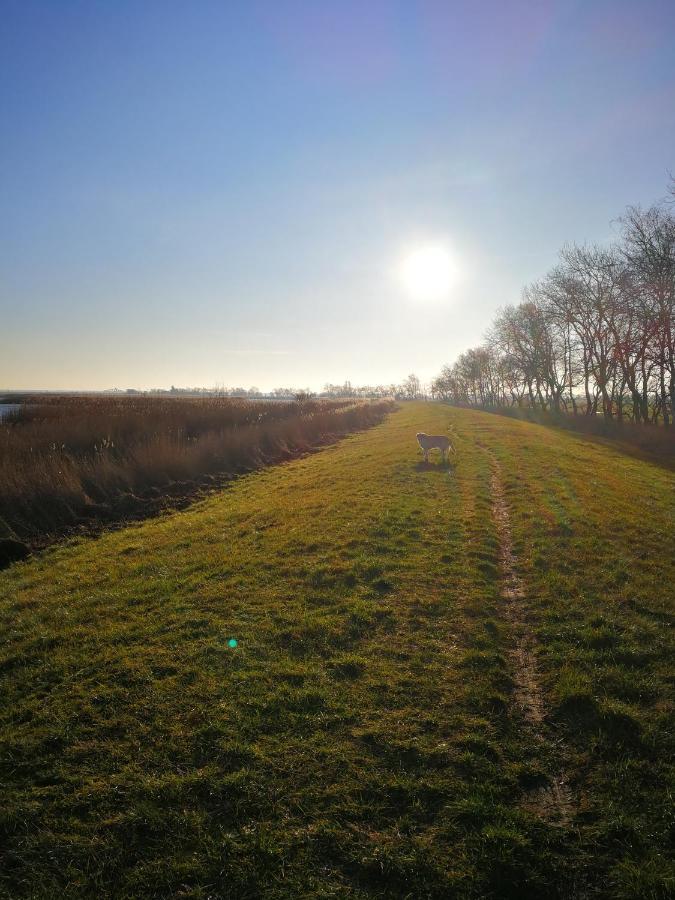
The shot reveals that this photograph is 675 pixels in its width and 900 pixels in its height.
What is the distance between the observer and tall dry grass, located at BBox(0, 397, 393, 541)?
46.8 ft

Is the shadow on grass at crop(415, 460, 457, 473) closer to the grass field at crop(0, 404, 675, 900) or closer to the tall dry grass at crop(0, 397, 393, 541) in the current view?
the grass field at crop(0, 404, 675, 900)

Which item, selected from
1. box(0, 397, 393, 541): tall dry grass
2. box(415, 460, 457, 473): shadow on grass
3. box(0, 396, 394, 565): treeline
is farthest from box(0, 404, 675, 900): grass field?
box(415, 460, 457, 473): shadow on grass

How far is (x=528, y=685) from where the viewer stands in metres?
5.27

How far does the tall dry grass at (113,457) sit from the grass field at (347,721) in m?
4.89

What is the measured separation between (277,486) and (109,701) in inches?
473

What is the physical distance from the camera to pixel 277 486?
17.2 m

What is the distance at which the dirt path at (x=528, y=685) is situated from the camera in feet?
12.4

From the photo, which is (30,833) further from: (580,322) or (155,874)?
(580,322)

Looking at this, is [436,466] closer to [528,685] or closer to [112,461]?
[112,461]

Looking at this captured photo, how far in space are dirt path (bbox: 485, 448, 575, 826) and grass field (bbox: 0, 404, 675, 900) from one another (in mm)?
25

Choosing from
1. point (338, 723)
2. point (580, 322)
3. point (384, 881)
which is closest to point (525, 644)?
point (338, 723)

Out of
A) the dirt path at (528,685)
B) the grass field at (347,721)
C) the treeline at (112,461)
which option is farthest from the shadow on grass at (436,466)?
the treeline at (112,461)

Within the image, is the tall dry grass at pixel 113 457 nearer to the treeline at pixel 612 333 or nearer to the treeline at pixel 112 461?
the treeline at pixel 112 461

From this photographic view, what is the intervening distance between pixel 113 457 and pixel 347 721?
57.8ft
